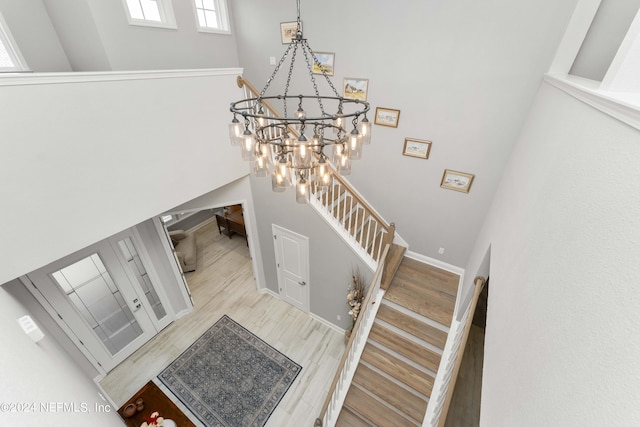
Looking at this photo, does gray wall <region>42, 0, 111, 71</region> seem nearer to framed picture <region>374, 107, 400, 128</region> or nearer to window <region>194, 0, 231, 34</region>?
window <region>194, 0, 231, 34</region>

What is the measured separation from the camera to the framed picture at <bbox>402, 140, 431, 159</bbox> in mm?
3486

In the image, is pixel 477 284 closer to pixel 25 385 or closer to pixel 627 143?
pixel 627 143

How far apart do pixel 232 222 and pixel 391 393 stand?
17.5 ft

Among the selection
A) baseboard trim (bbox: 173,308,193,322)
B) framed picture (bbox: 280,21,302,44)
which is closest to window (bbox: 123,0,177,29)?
framed picture (bbox: 280,21,302,44)

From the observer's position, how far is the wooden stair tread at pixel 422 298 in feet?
11.4

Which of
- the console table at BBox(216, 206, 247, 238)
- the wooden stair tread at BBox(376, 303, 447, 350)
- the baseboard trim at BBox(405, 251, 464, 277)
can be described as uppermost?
the baseboard trim at BBox(405, 251, 464, 277)

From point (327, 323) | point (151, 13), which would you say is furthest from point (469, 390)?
point (151, 13)

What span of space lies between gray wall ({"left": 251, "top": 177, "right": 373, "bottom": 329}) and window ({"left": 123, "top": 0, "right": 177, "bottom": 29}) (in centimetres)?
244

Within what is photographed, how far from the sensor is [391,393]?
312 centimetres

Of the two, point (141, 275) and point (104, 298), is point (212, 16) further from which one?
point (104, 298)

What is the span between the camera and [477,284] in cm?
238

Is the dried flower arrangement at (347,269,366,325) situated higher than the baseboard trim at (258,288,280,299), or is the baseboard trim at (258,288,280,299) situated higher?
the dried flower arrangement at (347,269,366,325)

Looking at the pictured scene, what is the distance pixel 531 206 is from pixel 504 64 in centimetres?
221

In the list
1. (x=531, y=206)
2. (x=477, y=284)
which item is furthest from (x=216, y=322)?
(x=531, y=206)
